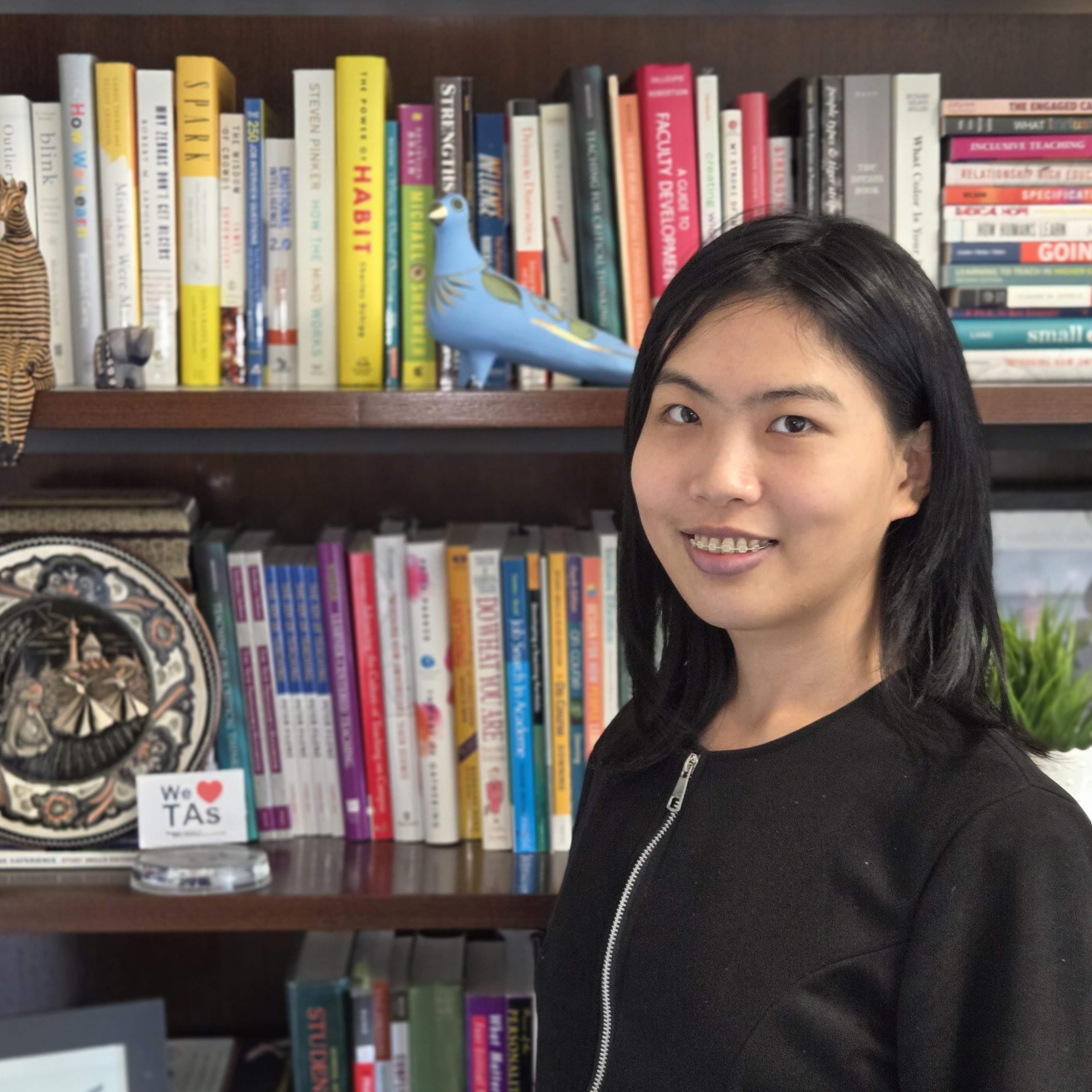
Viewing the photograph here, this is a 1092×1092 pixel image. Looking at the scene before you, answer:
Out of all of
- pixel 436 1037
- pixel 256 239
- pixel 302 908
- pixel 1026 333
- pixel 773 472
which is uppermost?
pixel 256 239

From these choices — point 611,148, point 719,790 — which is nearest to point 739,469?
point 719,790

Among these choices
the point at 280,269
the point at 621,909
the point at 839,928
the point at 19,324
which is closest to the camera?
the point at 839,928

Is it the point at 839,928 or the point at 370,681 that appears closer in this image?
the point at 839,928

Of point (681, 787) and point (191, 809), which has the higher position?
point (681, 787)

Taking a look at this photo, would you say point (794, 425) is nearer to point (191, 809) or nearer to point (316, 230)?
point (316, 230)

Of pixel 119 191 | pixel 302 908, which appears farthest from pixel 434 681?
pixel 119 191

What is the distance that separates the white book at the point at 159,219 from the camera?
3.82 feet

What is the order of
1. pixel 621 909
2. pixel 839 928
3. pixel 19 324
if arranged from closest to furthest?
pixel 839 928, pixel 621 909, pixel 19 324

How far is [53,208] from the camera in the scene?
118cm

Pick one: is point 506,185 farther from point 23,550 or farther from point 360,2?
point 23,550

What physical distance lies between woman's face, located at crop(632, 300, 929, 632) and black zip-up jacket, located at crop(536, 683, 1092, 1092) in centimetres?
10

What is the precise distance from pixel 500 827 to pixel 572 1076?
0.39m

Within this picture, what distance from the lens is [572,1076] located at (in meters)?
0.86

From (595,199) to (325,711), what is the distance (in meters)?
0.56
